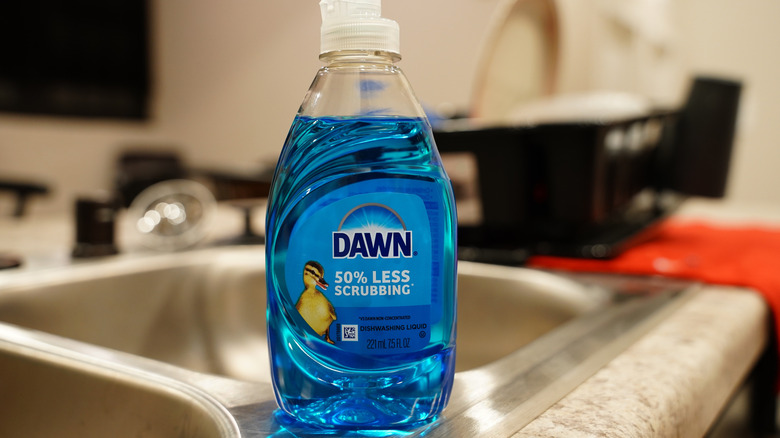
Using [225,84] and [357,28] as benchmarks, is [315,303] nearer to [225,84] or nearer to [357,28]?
[357,28]

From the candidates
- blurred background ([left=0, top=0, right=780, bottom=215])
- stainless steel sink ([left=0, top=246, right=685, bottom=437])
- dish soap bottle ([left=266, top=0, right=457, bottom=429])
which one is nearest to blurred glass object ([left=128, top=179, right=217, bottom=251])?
stainless steel sink ([left=0, top=246, right=685, bottom=437])

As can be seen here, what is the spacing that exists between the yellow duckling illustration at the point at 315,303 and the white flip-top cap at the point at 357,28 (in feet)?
0.35

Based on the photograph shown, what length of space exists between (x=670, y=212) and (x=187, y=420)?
1.14 meters

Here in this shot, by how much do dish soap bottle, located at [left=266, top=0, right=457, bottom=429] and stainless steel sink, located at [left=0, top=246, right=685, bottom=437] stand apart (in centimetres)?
3

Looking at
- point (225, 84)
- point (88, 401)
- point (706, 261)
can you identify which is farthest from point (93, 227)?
point (225, 84)

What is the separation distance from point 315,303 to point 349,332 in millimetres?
21

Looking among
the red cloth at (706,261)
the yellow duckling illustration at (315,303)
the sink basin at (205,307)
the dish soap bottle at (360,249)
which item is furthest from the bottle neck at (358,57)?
the red cloth at (706,261)

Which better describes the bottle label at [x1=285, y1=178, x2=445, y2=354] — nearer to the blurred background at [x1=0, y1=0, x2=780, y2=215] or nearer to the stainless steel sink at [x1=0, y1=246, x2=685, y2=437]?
the stainless steel sink at [x1=0, y1=246, x2=685, y2=437]

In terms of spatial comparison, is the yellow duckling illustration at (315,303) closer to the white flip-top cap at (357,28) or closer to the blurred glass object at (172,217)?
the white flip-top cap at (357,28)

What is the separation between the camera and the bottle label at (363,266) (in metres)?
0.30

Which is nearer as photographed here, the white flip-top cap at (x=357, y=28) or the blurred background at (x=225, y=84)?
the white flip-top cap at (x=357, y=28)

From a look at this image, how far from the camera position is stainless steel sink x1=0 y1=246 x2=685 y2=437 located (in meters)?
0.37

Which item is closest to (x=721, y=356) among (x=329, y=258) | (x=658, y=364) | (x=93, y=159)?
(x=658, y=364)

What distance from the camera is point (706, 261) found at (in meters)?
0.89
